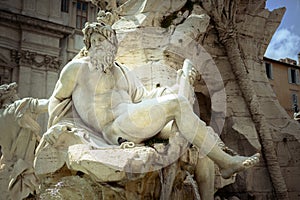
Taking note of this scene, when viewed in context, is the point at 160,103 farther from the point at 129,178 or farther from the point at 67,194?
the point at 67,194

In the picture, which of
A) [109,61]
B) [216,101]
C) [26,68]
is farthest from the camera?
[26,68]

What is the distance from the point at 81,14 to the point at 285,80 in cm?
964

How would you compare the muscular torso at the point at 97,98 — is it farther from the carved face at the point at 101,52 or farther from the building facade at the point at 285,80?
the building facade at the point at 285,80

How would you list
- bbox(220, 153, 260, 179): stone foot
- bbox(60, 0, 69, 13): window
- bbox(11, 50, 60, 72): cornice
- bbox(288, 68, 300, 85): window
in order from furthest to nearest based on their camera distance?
bbox(60, 0, 69, 13): window < bbox(288, 68, 300, 85): window < bbox(11, 50, 60, 72): cornice < bbox(220, 153, 260, 179): stone foot

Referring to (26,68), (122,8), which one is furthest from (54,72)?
(122,8)

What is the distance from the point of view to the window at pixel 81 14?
18.7 m

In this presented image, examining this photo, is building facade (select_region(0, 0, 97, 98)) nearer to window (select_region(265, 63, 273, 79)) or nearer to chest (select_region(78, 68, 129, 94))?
window (select_region(265, 63, 273, 79))

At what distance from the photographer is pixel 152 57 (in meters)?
5.52

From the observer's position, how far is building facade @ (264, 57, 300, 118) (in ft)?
50.7

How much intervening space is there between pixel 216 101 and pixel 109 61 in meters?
2.64

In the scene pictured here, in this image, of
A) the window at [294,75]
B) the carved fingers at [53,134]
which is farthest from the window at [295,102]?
the carved fingers at [53,134]

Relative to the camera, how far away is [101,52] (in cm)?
395

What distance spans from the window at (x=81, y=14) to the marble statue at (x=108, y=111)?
49.5 ft

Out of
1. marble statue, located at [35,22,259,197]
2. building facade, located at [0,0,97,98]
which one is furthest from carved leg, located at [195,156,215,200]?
building facade, located at [0,0,97,98]
